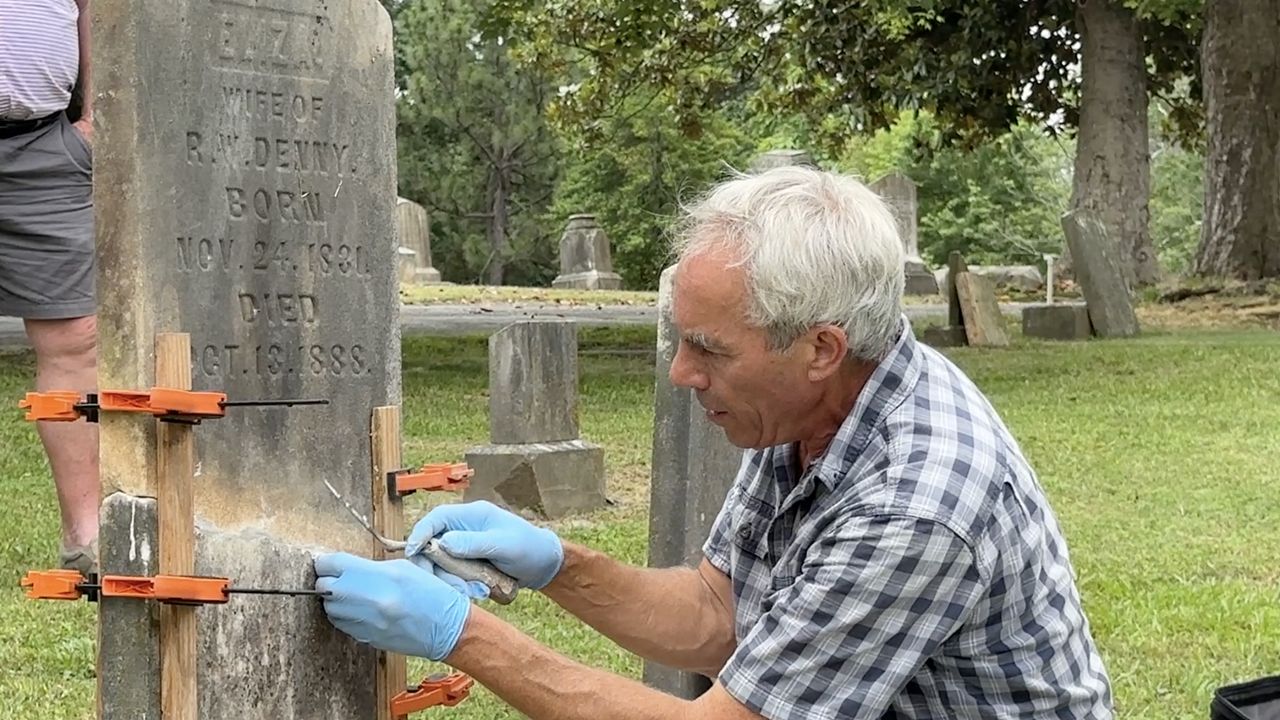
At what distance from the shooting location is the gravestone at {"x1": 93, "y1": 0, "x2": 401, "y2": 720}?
2.96 meters

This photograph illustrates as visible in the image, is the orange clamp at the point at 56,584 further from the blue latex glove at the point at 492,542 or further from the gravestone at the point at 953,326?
the gravestone at the point at 953,326

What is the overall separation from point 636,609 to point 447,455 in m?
4.80

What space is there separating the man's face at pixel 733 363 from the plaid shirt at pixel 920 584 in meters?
0.11

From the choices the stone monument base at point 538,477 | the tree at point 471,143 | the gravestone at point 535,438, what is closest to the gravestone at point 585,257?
the tree at point 471,143

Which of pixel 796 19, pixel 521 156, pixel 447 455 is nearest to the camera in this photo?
pixel 447 455

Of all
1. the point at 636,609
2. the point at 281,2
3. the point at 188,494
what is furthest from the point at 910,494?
the point at 281,2

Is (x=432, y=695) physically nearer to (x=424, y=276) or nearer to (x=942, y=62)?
(x=942, y=62)

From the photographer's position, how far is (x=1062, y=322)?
15.0 m

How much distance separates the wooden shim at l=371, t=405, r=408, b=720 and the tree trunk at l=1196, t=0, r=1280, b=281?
1616cm

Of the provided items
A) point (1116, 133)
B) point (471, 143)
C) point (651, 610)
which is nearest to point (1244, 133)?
point (1116, 133)

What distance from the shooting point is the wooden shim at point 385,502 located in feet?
11.1

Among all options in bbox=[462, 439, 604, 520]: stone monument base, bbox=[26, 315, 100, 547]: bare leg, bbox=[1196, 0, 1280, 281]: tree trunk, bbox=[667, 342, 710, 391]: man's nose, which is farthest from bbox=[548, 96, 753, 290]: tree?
bbox=[667, 342, 710, 391]: man's nose

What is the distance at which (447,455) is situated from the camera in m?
8.20

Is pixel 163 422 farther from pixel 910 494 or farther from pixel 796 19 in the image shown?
pixel 796 19
